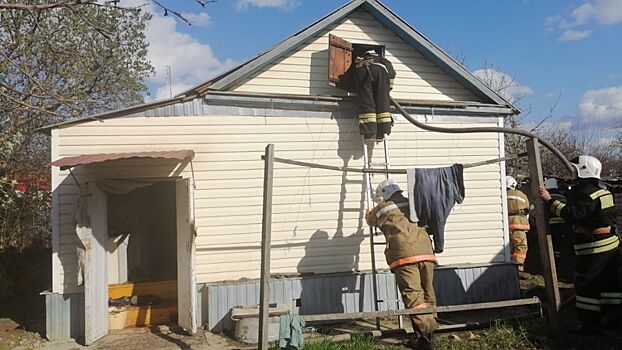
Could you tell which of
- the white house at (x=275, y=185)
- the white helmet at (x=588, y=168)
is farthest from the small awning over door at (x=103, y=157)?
the white helmet at (x=588, y=168)

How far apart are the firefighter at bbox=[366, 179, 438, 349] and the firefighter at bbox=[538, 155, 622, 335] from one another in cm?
179

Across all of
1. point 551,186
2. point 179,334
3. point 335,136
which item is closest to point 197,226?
point 179,334

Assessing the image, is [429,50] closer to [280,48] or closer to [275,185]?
[280,48]

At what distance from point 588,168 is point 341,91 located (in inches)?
152

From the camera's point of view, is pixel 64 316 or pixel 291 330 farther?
pixel 64 316

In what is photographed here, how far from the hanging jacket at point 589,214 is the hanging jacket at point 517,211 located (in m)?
3.01

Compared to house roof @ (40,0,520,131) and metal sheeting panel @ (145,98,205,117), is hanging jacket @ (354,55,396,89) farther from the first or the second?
metal sheeting panel @ (145,98,205,117)

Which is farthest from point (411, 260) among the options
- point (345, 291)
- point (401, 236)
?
point (345, 291)

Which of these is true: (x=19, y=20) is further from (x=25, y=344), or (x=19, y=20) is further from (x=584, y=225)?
(x=584, y=225)

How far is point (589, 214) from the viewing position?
20.8 feet

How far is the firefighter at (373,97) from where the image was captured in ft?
25.2

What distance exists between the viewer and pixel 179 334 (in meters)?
7.13

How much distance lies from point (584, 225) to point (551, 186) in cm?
318

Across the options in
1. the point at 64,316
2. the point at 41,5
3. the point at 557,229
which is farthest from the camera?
the point at 557,229
